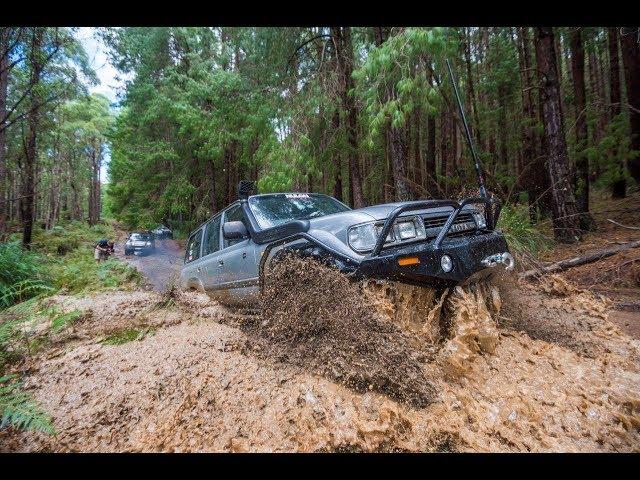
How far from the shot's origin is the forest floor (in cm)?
185

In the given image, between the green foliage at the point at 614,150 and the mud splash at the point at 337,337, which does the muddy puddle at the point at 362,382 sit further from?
the green foliage at the point at 614,150

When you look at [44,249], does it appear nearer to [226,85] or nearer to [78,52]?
[78,52]

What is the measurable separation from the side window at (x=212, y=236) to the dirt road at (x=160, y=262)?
4.68 m

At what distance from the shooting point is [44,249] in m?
14.7

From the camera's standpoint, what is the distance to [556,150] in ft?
21.5

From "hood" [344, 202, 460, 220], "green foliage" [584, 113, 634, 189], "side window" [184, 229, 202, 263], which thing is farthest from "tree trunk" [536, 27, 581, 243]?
"side window" [184, 229, 202, 263]

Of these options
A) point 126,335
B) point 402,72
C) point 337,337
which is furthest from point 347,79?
point 337,337

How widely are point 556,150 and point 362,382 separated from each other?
674 cm

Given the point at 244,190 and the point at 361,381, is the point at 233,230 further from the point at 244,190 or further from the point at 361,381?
the point at 361,381

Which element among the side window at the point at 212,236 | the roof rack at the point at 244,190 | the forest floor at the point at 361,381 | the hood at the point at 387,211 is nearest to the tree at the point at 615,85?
the forest floor at the point at 361,381

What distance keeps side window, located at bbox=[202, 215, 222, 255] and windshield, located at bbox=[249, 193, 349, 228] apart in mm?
973

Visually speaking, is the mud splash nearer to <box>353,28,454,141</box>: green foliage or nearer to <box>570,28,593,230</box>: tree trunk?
<box>353,28,454,141</box>: green foliage

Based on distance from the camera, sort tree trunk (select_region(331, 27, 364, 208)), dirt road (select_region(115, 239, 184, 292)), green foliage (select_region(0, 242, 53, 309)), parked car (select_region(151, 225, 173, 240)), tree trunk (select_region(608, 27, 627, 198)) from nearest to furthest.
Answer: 1. green foliage (select_region(0, 242, 53, 309))
2. tree trunk (select_region(331, 27, 364, 208))
3. tree trunk (select_region(608, 27, 627, 198))
4. dirt road (select_region(115, 239, 184, 292))
5. parked car (select_region(151, 225, 173, 240))
